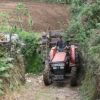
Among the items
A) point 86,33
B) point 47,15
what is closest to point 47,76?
point 86,33

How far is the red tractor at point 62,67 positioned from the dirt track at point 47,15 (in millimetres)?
9739

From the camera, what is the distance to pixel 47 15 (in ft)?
75.6

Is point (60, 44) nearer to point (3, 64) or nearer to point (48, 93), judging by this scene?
point (48, 93)

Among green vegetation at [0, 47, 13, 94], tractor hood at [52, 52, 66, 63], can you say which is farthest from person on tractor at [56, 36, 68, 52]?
green vegetation at [0, 47, 13, 94]

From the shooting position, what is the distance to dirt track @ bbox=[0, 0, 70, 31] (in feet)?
65.3

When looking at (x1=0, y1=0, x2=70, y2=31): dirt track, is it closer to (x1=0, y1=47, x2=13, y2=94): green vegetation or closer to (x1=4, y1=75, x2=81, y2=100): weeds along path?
(x1=4, y1=75, x2=81, y2=100): weeds along path

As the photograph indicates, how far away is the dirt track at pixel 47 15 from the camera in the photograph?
19898 millimetres

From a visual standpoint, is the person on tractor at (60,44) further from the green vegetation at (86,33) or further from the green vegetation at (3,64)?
the green vegetation at (3,64)

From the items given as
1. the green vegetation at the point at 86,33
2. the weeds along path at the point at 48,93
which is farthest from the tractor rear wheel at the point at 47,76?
the green vegetation at the point at 86,33

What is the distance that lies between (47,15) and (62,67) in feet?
49.0

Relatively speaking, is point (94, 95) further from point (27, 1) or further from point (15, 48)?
point (27, 1)

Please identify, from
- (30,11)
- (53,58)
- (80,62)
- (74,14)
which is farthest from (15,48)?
(30,11)

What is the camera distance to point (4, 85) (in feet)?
22.9

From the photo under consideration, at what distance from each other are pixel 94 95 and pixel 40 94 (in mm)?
2408
